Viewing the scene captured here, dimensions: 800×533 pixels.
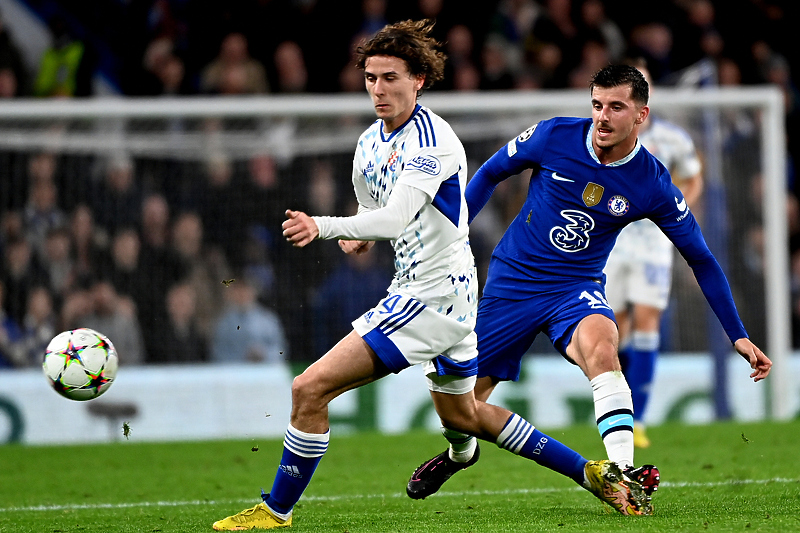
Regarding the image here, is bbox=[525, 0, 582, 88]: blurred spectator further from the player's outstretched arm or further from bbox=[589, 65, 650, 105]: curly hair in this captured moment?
the player's outstretched arm

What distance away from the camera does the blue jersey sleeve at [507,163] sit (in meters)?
5.47

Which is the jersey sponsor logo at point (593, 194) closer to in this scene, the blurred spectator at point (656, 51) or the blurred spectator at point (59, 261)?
the blurred spectator at point (59, 261)

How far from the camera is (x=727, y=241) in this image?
1097 centimetres

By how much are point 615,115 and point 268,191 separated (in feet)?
19.0

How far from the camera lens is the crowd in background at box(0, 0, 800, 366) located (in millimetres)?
9984

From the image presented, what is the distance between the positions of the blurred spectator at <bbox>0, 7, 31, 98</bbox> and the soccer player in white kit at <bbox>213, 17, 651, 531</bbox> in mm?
7462

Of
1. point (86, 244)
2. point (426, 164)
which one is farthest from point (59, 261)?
point (426, 164)

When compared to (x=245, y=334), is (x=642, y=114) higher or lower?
higher

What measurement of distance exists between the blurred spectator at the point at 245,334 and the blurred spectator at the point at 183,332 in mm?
143

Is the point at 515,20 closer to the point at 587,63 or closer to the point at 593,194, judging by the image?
the point at 587,63

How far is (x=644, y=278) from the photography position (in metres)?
7.99

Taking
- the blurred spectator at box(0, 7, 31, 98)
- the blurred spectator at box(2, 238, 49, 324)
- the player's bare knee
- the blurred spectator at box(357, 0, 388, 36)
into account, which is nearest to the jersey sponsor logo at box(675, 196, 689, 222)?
the player's bare knee

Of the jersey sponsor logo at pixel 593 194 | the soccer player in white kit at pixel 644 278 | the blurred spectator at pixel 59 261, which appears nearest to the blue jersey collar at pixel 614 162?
the jersey sponsor logo at pixel 593 194

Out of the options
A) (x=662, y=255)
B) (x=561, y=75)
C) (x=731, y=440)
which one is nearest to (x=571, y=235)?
(x=662, y=255)
